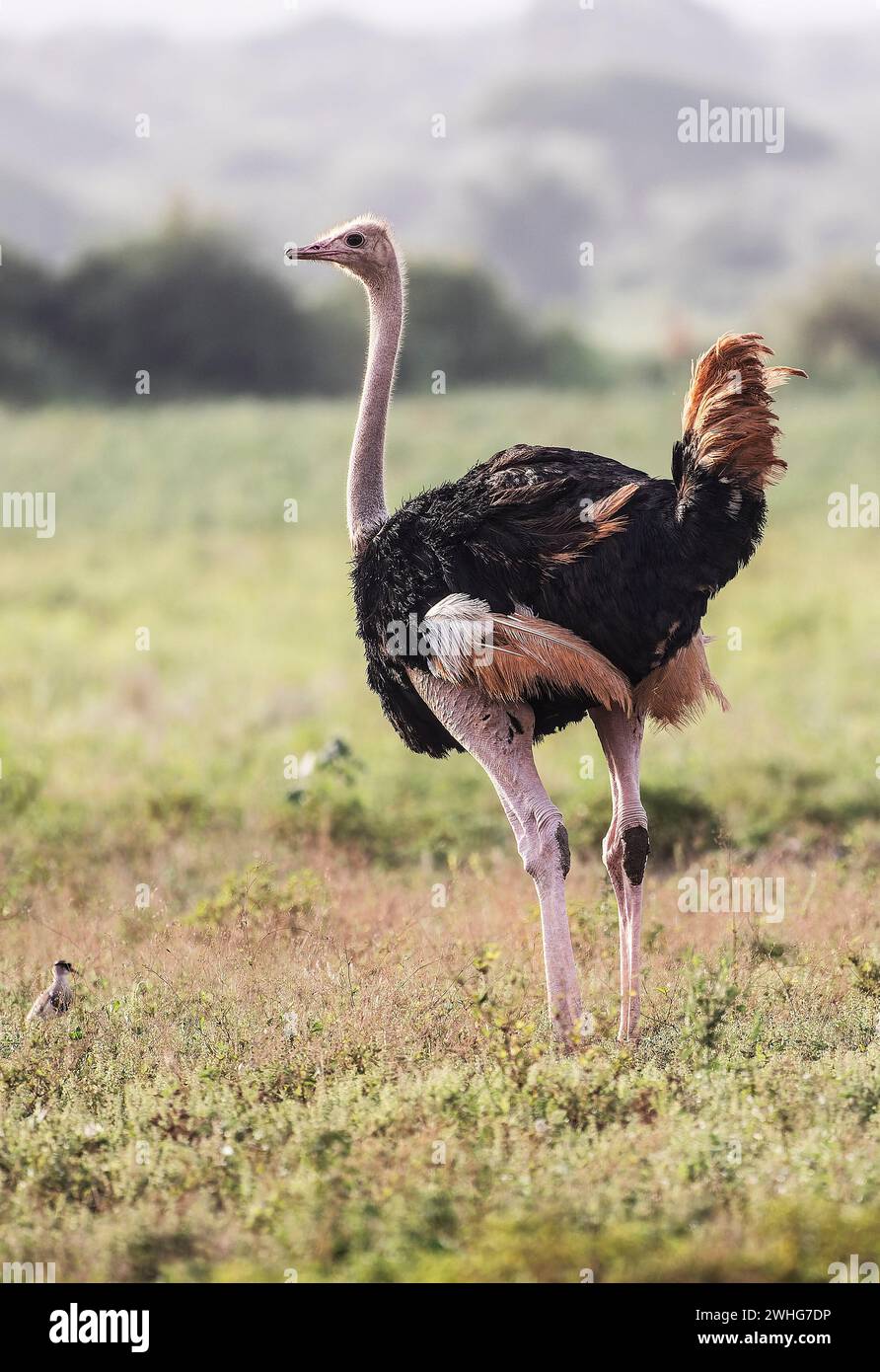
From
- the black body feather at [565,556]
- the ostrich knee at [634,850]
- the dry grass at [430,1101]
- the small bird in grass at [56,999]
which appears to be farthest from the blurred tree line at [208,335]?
the ostrich knee at [634,850]

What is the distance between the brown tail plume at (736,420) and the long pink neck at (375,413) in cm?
139

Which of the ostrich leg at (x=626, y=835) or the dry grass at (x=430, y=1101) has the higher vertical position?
the ostrich leg at (x=626, y=835)

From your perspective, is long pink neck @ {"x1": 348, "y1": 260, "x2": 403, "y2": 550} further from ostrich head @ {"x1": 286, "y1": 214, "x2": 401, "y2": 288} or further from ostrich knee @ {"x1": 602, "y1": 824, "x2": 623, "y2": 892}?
ostrich knee @ {"x1": 602, "y1": 824, "x2": 623, "y2": 892}

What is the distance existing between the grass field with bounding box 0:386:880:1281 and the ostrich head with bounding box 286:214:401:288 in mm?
2851

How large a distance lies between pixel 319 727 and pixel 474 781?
7.82ft

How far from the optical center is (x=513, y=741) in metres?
5.86

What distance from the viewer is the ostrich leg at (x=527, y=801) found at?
18.7 ft

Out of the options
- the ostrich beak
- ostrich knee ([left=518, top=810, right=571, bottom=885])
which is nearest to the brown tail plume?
ostrich knee ([left=518, top=810, right=571, bottom=885])

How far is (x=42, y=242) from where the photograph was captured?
48.1 meters

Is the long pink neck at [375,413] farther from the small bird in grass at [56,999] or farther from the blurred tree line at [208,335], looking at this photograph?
the blurred tree line at [208,335]

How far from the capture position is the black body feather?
5.52 metres

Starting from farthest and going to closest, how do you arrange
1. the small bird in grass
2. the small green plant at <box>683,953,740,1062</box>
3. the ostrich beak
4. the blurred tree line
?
the blurred tree line, the ostrich beak, the small bird in grass, the small green plant at <box>683,953,740,1062</box>

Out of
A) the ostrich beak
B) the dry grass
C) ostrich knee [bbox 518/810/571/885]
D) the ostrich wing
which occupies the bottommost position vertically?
the dry grass
